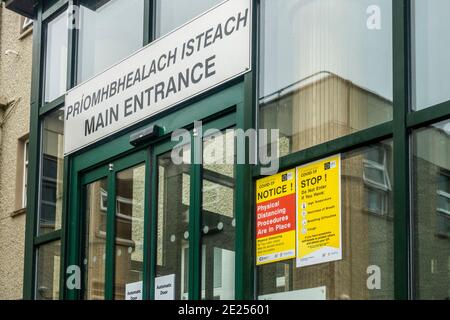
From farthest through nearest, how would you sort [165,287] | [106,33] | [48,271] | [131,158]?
[48,271] → [106,33] → [131,158] → [165,287]

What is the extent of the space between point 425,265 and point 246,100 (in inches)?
98.7

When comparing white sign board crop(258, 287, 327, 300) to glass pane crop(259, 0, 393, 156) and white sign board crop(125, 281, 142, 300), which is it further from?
white sign board crop(125, 281, 142, 300)

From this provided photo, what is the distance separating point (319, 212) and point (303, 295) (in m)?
0.66

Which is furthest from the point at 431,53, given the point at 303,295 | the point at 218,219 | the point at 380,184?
the point at 218,219

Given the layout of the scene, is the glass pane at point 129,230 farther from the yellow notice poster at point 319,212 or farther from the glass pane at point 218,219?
the yellow notice poster at point 319,212

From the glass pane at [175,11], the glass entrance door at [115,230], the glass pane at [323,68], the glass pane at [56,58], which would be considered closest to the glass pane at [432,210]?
the glass pane at [323,68]

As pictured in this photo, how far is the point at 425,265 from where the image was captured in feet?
24.8

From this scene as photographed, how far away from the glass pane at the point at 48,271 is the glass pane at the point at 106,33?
190 cm

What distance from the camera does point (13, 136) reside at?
612 inches

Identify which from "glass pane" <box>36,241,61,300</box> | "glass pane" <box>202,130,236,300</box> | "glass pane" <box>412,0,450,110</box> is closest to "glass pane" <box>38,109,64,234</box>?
"glass pane" <box>36,241,61,300</box>

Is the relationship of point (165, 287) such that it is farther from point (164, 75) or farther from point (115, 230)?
point (164, 75)

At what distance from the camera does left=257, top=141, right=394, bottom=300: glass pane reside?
26.0ft

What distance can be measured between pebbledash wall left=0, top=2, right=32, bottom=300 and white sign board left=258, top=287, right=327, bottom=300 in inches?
261
